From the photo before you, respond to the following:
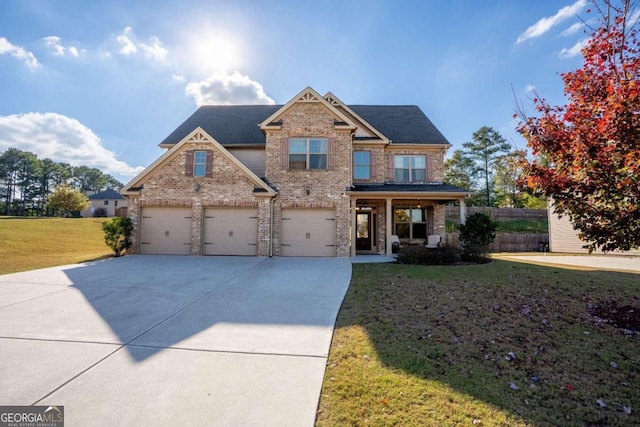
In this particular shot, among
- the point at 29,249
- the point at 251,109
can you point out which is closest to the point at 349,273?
the point at 251,109

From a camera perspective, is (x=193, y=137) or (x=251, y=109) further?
(x=251, y=109)

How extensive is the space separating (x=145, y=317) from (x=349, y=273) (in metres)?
5.83

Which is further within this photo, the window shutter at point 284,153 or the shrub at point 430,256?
the window shutter at point 284,153

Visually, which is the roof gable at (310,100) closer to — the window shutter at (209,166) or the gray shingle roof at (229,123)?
the gray shingle roof at (229,123)

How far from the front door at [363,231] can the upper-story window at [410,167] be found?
282 cm

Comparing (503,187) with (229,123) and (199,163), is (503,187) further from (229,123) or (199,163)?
(199,163)

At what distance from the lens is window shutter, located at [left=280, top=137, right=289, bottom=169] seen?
539 inches

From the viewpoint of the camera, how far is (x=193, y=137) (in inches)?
526

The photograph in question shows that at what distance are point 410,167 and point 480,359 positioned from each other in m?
12.9

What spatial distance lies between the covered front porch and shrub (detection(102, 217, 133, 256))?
405 inches

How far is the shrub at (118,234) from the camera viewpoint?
12.9 m

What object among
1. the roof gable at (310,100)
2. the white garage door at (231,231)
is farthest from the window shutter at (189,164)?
the roof gable at (310,100)

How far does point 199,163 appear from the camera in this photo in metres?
13.4

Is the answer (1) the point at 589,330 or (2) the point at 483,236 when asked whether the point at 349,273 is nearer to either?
(1) the point at 589,330
